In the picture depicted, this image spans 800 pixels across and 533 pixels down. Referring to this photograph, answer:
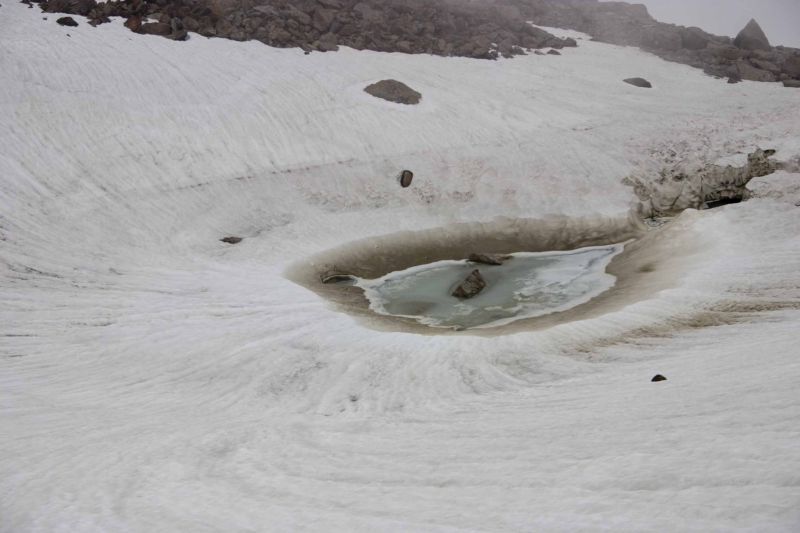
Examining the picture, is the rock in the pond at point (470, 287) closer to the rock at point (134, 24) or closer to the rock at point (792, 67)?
the rock at point (134, 24)

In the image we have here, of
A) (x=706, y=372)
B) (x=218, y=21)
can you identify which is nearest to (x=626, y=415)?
(x=706, y=372)

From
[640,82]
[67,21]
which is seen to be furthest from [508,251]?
[67,21]

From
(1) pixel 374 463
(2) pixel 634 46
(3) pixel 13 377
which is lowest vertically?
(3) pixel 13 377

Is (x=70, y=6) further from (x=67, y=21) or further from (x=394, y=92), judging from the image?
(x=394, y=92)

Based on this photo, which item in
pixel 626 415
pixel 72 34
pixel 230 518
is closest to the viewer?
pixel 230 518

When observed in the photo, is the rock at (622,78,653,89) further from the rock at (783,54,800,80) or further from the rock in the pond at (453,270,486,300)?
the rock in the pond at (453,270,486,300)

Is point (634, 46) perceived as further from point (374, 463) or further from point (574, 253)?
point (374, 463)

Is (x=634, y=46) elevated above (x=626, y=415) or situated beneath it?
elevated above
